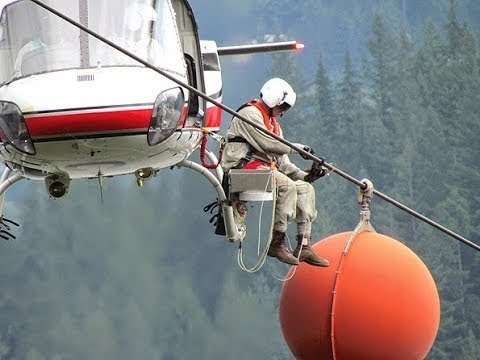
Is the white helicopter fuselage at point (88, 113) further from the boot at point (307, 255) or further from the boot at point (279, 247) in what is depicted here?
the boot at point (307, 255)

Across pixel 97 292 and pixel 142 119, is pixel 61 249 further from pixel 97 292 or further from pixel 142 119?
pixel 142 119

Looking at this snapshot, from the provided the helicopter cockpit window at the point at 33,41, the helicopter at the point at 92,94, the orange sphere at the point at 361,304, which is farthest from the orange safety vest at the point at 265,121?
the helicopter cockpit window at the point at 33,41

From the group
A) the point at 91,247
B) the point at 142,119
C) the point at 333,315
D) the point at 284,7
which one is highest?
the point at 142,119

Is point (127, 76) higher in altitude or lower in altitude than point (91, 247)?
higher

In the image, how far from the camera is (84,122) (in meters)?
21.3

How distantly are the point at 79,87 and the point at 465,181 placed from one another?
49.3 meters

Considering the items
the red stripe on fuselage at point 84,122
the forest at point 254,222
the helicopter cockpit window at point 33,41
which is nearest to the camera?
the red stripe on fuselage at point 84,122

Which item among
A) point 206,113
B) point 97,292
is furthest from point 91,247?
point 206,113

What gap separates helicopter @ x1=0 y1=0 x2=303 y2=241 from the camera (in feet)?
70.3

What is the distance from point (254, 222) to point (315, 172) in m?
35.2

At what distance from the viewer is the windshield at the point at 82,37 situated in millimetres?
22094

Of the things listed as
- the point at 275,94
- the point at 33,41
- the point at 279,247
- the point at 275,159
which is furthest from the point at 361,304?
the point at 33,41

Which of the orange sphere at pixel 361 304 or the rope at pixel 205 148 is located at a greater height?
the rope at pixel 205 148

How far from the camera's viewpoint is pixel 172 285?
58906 millimetres
